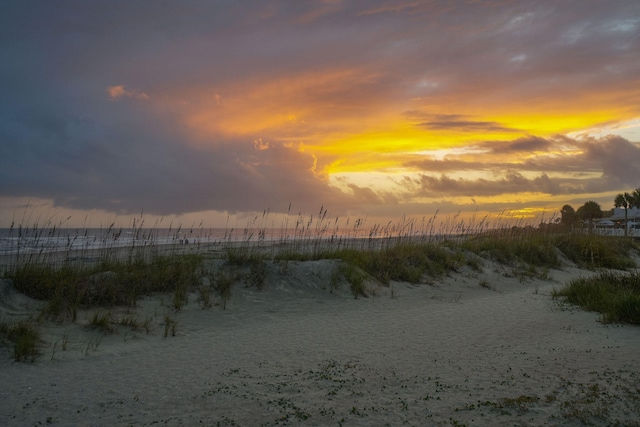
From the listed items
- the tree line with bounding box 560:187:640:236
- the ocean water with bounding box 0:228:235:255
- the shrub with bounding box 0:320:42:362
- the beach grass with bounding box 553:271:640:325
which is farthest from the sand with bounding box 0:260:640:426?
the tree line with bounding box 560:187:640:236

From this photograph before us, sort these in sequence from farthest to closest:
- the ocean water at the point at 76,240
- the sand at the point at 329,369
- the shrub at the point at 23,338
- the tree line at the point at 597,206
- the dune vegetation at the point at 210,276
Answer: the tree line at the point at 597,206 → the ocean water at the point at 76,240 → the dune vegetation at the point at 210,276 → the shrub at the point at 23,338 → the sand at the point at 329,369

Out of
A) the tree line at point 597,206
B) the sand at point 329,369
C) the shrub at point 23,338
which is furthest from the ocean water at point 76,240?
the tree line at point 597,206

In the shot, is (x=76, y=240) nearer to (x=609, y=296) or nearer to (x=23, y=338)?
(x=23, y=338)

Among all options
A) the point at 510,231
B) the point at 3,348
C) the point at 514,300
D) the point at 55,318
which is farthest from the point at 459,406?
the point at 510,231

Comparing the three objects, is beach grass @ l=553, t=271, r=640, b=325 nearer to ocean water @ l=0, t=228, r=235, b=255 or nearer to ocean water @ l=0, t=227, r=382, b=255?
ocean water @ l=0, t=227, r=382, b=255

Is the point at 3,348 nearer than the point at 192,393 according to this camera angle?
No

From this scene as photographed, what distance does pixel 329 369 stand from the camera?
6109mm

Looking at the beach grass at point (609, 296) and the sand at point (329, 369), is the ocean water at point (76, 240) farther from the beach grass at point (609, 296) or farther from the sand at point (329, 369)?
the beach grass at point (609, 296)

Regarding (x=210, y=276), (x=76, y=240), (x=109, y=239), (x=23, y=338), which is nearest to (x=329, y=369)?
(x=23, y=338)

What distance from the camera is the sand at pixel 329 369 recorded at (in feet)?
15.2

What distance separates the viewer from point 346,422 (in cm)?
446

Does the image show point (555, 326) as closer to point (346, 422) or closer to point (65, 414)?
point (346, 422)

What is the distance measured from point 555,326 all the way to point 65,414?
8.24 metres

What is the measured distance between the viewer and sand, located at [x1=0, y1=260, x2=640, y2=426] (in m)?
4.64
